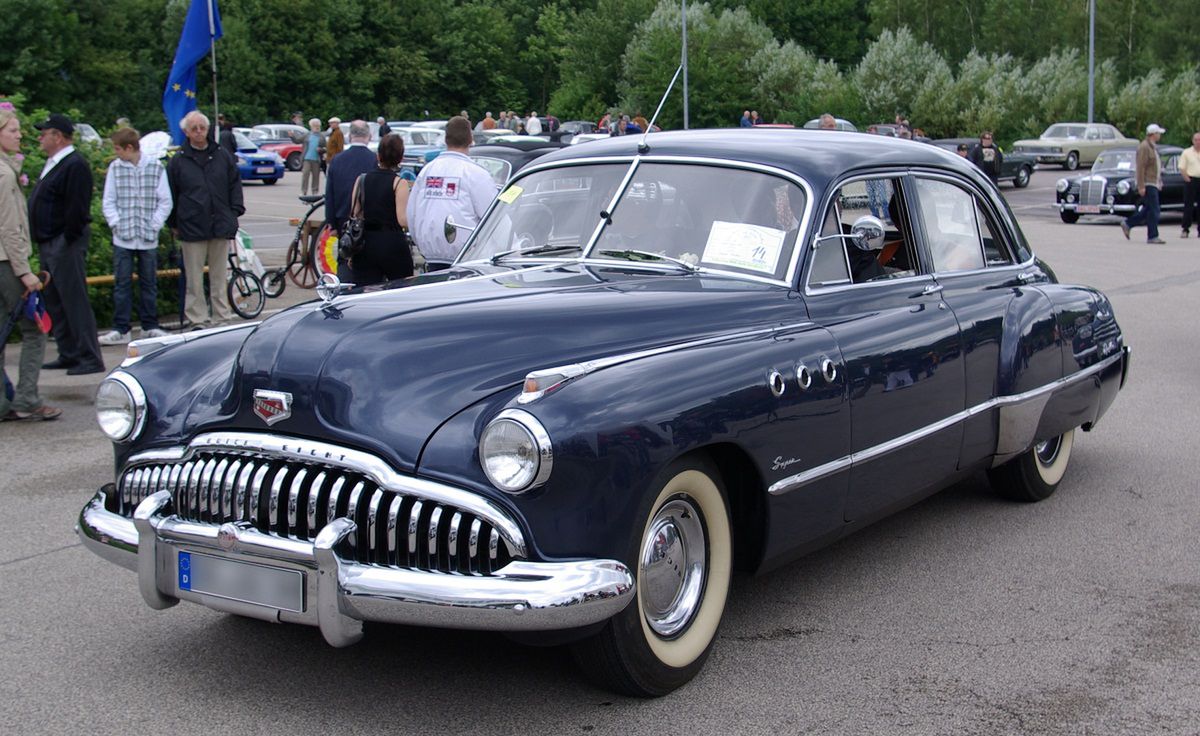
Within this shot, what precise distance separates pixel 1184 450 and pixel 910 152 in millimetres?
3072

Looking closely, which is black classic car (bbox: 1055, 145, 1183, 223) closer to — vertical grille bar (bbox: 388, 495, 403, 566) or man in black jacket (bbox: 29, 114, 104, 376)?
man in black jacket (bbox: 29, 114, 104, 376)

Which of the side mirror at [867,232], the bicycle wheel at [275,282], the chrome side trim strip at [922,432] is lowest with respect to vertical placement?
the bicycle wheel at [275,282]

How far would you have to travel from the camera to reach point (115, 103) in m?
56.3

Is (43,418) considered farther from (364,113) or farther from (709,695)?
(364,113)

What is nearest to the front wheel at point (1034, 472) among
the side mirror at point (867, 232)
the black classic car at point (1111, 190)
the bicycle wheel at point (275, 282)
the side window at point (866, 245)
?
the side window at point (866, 245)

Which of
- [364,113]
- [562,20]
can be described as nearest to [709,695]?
[364,113]

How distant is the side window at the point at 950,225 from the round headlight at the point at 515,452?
2.90 metres

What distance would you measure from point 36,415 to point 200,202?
11.4 ft

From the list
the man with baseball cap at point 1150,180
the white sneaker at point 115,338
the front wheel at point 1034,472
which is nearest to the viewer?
the front wheel at point 1034,472

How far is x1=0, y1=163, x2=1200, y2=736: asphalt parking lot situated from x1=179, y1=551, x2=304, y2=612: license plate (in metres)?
0.42

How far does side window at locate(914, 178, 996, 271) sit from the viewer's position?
5.98 meters

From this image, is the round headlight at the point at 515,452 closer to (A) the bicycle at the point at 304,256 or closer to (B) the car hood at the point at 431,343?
(B) the car hood at the point at 431,343

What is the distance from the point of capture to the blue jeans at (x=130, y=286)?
1141cm

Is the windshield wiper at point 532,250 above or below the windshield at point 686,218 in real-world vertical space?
below
